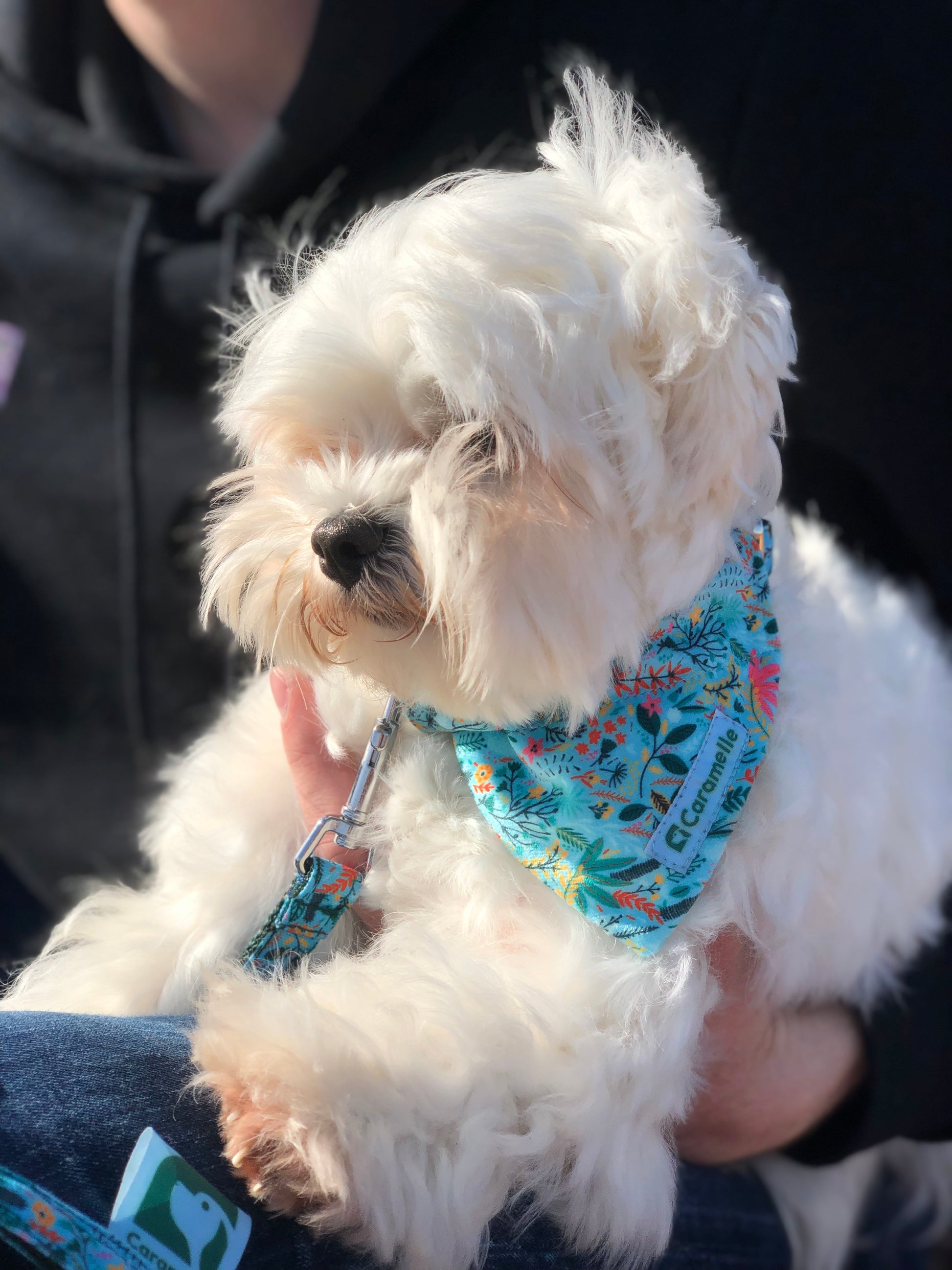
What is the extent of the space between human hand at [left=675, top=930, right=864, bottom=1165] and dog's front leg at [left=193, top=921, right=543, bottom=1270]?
13.3 inches

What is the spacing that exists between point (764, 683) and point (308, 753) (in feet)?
1.79

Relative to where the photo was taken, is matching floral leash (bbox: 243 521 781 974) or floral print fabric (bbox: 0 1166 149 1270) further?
matching floral leash (bbox: 243 521 781 974)

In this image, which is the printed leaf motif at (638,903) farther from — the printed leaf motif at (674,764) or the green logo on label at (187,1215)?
the green logo on label at (187,1215)

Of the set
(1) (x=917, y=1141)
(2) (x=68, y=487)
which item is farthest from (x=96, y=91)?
(1) (x=917, y=1141)

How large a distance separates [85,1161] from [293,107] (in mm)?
1477

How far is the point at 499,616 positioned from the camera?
2.95 feet

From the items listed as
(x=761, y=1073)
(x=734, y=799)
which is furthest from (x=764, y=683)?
(x=761, y=1073)

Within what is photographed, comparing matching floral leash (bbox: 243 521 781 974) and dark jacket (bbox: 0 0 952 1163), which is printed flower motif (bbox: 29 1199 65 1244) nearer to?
matching floral leash (bbox: 243 521 781 974)

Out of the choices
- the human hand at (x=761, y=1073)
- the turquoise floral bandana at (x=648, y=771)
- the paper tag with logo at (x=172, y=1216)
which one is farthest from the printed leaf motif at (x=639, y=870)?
the paper tag with logo at (x=172, y=1216)

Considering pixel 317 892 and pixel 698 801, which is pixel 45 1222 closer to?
pixel 317 892

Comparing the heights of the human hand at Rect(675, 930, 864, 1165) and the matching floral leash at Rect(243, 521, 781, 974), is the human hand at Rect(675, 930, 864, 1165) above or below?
below

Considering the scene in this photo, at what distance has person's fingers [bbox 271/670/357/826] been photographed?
1156mm

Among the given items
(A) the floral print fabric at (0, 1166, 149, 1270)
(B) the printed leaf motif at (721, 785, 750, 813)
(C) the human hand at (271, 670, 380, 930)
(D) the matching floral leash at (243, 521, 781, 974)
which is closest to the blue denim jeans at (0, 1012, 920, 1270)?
(A) the floral print fabric at (0, 1166, 149, 1270)

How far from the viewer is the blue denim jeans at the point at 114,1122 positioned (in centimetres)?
83
